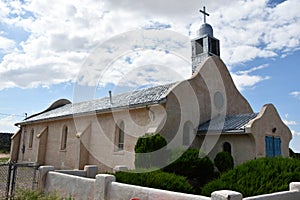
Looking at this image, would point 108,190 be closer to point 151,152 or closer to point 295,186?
point 151,152

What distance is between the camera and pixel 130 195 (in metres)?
8.18

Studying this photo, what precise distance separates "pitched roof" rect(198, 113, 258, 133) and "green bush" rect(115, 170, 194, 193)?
7.02 metres

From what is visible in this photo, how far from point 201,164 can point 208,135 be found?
4.11 m

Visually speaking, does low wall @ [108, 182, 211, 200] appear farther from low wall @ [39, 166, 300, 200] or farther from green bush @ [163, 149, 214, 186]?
green bush @ [163, 149, 214, 186]

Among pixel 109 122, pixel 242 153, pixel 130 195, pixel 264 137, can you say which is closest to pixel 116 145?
pixel 109 122

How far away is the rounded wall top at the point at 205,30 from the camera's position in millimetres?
21625

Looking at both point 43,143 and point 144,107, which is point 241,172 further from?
point 43,143

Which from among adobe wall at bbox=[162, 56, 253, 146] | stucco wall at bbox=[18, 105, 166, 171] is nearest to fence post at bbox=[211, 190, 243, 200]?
stucco wall at bbox=[18, 105, 166, 171]

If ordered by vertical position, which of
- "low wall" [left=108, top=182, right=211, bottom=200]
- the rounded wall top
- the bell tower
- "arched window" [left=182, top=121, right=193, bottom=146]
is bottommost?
"low wall" [left=108, top=182, right=211, bottom=200]

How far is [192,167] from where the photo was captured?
12922 millimetres

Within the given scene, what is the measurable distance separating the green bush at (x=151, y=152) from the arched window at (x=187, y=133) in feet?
11.3

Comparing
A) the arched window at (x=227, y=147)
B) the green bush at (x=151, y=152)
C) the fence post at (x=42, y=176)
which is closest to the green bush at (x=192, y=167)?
the green bush at (x=151, y=152)

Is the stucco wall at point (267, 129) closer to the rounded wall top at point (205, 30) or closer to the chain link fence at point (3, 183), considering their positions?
the rounded wall top at point (205, 30)

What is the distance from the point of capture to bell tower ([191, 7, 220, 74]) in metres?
20.8
